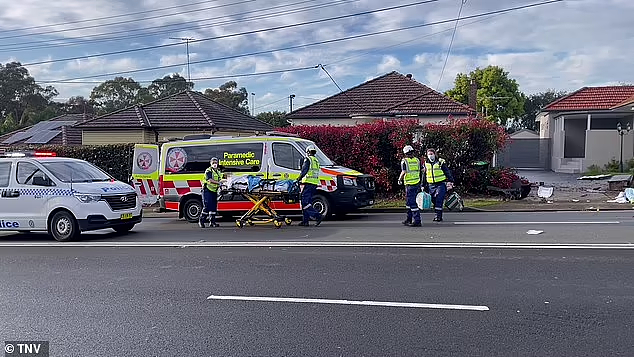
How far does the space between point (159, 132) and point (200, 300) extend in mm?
26641

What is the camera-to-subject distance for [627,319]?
18.2ft

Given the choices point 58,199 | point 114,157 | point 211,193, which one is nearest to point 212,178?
point 211,193

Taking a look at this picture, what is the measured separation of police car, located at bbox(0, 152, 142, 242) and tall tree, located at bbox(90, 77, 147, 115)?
195ft

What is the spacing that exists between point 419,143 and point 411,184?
21.8 feet

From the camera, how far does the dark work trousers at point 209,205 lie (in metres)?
13.7

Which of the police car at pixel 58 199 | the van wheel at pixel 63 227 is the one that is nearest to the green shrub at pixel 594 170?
the police car at pixel 58 199

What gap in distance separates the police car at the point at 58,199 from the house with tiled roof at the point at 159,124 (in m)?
18.4

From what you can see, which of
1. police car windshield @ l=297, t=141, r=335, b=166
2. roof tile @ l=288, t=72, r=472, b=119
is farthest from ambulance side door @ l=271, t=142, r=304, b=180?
roof tile @ l=288, t=72, r=472, b=119

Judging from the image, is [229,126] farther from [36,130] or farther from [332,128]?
[36,130]

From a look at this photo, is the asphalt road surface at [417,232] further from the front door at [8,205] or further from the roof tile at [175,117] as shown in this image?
the roof tile at [175,117]

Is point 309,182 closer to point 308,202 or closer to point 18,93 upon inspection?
point 308,202

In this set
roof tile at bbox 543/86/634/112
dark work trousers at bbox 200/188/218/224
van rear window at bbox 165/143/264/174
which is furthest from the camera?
roof tile at bbox 543/86/634/112

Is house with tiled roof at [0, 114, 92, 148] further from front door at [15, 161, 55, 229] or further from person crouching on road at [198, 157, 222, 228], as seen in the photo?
front door at [15, 161, 55, 229]

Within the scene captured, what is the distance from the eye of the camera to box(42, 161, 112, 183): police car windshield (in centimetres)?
1211
